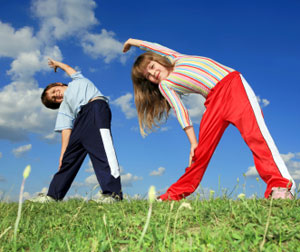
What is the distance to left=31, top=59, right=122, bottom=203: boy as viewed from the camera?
192 inches

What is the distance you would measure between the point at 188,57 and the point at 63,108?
8.44 ft

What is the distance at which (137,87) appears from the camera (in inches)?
197

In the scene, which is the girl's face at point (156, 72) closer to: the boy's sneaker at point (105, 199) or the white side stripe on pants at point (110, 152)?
the white side stripe on pants at point (110, 152)

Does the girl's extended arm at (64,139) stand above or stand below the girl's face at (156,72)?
below

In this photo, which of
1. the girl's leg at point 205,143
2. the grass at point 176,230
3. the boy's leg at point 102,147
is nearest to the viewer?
the grass at point 176,230

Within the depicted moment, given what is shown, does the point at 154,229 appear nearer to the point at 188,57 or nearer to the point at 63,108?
the point at 188,57

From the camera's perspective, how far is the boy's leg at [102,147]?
4.82 metres

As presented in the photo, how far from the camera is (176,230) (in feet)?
8.34

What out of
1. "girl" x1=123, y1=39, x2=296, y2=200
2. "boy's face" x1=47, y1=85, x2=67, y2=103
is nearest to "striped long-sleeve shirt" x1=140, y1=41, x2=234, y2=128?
"girl" x1=123, y1=39, x2=296, y2=200

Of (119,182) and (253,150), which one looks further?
(119,182)

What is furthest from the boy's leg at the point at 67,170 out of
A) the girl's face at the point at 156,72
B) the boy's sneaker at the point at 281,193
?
the boy's sneaker at the point at 281,193

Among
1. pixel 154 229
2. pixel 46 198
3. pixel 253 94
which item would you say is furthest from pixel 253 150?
pixel 46 198

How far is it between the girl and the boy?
3.02 feet

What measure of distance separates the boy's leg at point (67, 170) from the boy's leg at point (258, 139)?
2.77 metres
